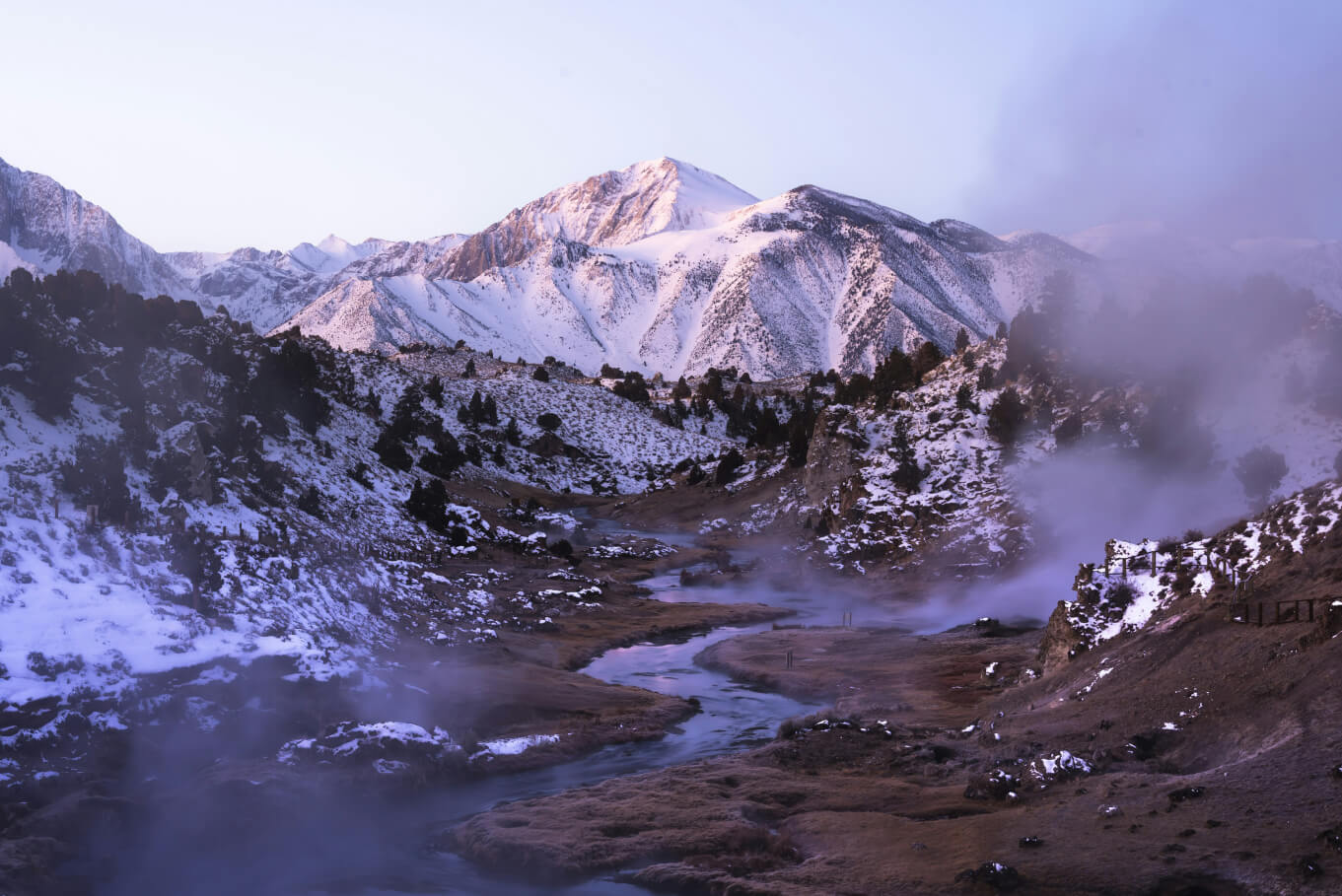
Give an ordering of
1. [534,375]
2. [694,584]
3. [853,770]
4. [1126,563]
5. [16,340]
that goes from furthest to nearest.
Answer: [534,375] → [694,584] → [16,340] → [1126,563] → [853,770]

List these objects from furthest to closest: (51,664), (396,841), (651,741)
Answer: (651,741)
(51,664)
(396,841)

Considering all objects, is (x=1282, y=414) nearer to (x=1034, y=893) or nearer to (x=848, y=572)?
(x=848, y=572)

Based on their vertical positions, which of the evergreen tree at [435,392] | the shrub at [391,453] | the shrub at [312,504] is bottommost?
the shrub at [312,504]

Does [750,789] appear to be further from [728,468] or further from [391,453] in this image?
[728,468]

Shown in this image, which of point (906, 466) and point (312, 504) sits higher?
point (906, 466)

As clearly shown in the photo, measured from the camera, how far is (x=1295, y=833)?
47.9ft

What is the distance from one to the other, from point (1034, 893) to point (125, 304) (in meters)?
43.5

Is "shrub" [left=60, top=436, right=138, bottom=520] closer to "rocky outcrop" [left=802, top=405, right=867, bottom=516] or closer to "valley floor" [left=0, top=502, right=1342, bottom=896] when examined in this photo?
"valley floor" [left=0, top=502, right=1342, bottom=896]

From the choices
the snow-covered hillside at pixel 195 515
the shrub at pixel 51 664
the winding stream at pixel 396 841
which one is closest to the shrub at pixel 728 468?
the snow-covered hillside at pixel 195 515

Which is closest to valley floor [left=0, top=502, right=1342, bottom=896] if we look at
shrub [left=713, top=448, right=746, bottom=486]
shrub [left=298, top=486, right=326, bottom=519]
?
shrub [left=298, top=486, right=326, bottom=519]

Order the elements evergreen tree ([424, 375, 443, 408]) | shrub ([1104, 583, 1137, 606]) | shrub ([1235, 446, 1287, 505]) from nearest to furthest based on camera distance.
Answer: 1. shrub ([1104, 583, 1137, 606])
2. shrub ([1235, 446, 1287, 505])
3. evergreen tree ([424, 375, 443, 408])

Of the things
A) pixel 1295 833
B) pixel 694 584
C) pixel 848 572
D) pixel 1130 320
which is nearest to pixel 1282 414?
pixel 1130 320

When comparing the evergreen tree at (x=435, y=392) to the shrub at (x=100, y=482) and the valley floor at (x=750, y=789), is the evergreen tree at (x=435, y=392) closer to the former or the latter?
the shrub at (x=100, y=482)

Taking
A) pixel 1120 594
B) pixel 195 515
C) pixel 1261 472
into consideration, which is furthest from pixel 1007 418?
pixel 195 515
